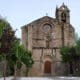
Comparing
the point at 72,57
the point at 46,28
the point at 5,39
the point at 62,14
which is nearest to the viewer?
the point at 5,39

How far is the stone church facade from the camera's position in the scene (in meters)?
73.1

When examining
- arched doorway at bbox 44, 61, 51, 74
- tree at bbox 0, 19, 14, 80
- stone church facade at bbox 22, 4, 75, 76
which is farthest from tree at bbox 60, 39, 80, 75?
tree at bbox 0, 19, 14, 80

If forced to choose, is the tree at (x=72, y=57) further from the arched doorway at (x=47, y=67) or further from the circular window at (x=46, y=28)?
the circular window at (x=46, y=28)

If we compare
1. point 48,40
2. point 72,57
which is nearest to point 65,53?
point 72,57

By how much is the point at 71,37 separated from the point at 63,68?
7.14 meters

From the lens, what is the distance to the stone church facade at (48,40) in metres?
73.1

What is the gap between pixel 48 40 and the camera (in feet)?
243

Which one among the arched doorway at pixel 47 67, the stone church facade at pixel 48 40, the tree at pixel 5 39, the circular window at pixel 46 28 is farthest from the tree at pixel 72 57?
the tree at pixel 5 39

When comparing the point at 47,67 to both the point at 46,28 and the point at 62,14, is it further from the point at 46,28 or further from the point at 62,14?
the point at 62,14

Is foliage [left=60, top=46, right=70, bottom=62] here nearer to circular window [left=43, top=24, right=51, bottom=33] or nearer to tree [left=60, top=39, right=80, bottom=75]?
tree [left=60, top=39, right=80, bottom=75]

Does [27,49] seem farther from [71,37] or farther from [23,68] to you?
[71,37]

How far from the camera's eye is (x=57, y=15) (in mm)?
76438

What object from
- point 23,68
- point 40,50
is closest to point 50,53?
point 40,50

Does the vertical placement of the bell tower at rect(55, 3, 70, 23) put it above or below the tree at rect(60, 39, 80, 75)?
above
